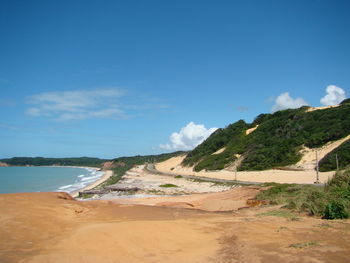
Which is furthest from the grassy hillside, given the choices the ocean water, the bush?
the bush

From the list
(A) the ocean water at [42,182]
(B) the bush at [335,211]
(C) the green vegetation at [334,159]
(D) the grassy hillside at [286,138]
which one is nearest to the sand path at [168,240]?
(B) the bush at [335,211]

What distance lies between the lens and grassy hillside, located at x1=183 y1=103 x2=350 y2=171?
4159cm

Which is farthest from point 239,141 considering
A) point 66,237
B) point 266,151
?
point 66,237

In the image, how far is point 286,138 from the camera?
48.1 m

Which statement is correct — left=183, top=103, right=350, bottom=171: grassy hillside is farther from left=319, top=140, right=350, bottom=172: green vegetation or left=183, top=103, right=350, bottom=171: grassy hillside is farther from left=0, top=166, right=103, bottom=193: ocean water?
left=0, top=166, right=103, bottom=193: ocean water

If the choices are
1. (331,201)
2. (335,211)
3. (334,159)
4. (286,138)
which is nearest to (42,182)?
(286,138)

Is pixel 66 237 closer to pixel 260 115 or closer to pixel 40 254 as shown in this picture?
pixel 40 254

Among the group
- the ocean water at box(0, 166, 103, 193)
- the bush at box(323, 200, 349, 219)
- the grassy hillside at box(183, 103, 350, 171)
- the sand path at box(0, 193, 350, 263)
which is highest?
the grassy hillside at box(183, 103, 350, 171)

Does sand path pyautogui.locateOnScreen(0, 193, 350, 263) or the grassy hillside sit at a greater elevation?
the grassy hillside

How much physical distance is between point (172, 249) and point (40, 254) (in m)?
2.95

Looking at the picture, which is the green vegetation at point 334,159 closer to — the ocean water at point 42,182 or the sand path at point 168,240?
the sand path at point 168,240

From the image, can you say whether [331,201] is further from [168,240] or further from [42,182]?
[42,182]

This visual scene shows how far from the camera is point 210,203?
58.1 ft

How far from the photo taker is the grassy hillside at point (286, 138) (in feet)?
136
